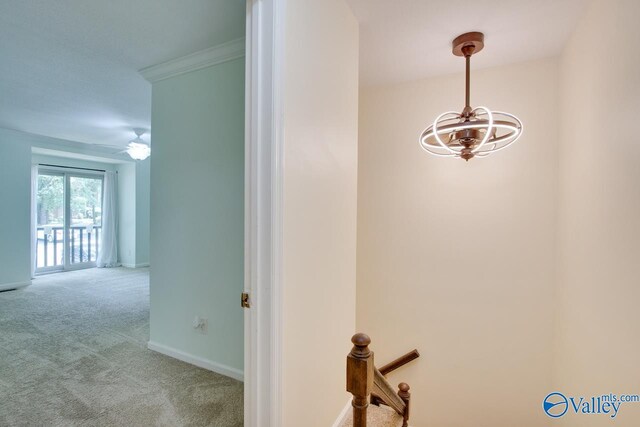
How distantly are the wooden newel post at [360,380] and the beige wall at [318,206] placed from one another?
0.29m

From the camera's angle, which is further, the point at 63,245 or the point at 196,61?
the point at 63,245

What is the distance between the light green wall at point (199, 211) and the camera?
2232 millimetres

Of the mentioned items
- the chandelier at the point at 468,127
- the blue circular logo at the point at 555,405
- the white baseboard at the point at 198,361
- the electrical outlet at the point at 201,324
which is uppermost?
the chandelier at the point at 468,127

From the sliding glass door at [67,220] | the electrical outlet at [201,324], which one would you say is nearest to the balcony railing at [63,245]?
the sliding glass door at [67,220]

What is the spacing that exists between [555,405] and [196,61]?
3.63 meters

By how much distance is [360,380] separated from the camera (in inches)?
40.1

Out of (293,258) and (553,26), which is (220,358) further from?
(553,26)

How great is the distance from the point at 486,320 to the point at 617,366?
3.66 ft

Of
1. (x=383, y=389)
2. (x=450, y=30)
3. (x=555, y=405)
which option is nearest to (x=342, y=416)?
(x=383, y=389)

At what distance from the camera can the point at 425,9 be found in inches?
67.8

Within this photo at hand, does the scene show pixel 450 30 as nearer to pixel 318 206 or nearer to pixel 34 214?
pixel 318 206

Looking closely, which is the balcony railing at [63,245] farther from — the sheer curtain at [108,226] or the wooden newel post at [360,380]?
the wooden newel post at [360,380]

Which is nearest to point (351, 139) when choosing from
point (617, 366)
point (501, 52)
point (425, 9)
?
point (425, 9)

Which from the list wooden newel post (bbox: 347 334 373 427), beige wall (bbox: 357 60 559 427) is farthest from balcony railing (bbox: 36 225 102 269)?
wooden newel post (bbox: 347 334 373 427)
